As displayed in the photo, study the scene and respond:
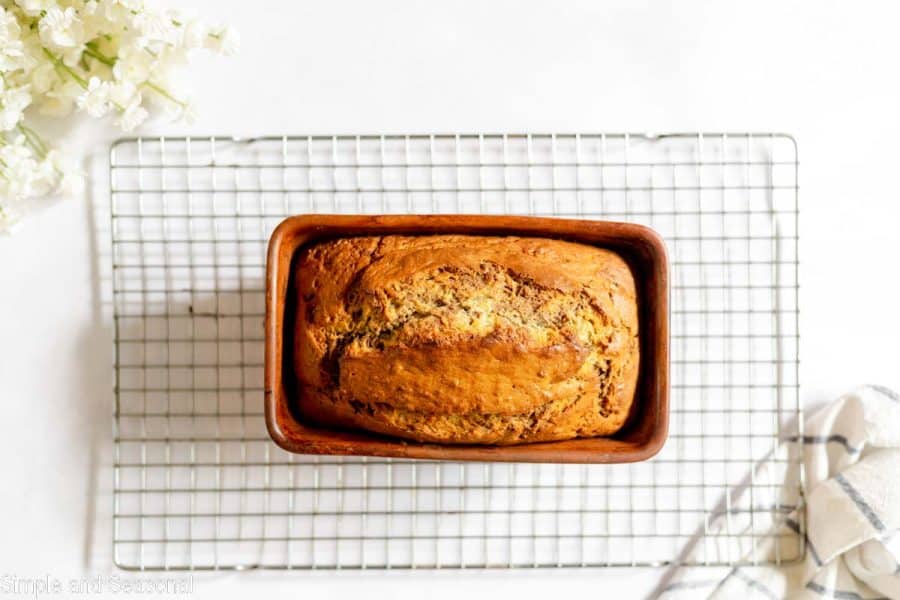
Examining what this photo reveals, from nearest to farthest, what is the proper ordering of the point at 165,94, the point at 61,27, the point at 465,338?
the point at 465,338, the point at 61,27, the point at 165,94

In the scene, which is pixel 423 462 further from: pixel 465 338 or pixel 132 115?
pixel 132 115

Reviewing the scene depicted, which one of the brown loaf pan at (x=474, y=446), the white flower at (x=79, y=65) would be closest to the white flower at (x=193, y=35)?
the white flower at (x=79, y=65)

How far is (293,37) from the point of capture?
1363 mm

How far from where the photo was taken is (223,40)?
1.26 meters

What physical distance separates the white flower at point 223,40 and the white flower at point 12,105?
30 centimetres

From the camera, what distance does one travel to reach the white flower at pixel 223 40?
1263mm

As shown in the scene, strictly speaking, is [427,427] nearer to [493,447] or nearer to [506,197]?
[493,447]

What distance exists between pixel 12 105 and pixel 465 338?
0.81 m

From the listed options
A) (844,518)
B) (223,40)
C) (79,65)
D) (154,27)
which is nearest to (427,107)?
(223,40)

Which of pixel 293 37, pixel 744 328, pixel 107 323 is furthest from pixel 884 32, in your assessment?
pixel 107 323

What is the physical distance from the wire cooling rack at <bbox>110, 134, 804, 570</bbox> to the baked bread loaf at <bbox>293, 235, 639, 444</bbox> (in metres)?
0.27

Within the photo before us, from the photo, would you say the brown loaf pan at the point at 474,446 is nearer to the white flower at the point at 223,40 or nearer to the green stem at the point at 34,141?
the white flower at the point at 223,40

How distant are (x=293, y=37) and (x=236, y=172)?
247mm

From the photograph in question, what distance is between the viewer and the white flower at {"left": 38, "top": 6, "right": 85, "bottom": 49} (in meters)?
1.19
